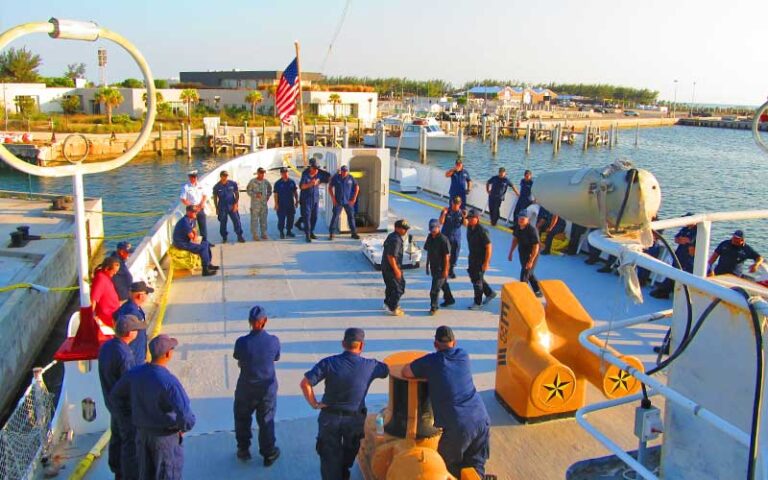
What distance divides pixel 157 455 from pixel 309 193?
814cm

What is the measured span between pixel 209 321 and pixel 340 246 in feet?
13.8

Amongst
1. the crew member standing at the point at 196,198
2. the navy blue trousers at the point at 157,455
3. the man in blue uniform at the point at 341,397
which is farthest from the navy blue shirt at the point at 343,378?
the crew member standing at the point at 196,198

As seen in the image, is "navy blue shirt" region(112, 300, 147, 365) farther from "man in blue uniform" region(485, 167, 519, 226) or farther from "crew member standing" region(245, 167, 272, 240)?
"man in blue uniform" region(485, 167, 519, 226)

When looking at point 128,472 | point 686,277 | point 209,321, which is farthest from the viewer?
point 209,321

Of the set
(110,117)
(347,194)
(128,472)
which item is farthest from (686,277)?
(110,117)

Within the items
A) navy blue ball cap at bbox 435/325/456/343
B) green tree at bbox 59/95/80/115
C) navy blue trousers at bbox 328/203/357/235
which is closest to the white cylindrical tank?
navy blue ball cap at bbox 435/325/456/343

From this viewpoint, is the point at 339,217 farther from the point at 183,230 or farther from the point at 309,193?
the point at 183,230

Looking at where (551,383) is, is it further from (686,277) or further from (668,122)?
(668,122)

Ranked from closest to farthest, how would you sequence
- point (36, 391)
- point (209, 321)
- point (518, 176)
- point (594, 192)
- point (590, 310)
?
point (594, 192)
point (36, 391)
point (209, 321)
point (590, 310)
point (518, 176)

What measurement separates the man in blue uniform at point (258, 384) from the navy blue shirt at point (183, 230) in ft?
17.5

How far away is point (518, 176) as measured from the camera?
4666 centimetres

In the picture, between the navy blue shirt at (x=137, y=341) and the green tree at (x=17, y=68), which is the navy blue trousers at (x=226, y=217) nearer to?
the navy blue shirt at (x=137, y=341)

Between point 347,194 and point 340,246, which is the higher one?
point 347,194

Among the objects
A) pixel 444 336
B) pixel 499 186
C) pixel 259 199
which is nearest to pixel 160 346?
pixel 444 336
